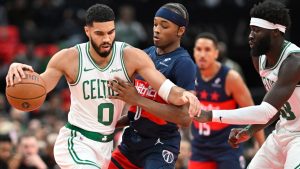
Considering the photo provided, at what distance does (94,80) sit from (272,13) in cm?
203

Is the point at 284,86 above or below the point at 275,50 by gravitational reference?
below

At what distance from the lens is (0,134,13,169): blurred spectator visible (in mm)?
11320

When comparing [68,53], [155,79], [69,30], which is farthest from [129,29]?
[155,79]

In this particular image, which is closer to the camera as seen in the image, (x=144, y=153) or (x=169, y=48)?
(x=144, y=153)

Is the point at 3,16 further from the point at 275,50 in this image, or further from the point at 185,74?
the point at 275,50

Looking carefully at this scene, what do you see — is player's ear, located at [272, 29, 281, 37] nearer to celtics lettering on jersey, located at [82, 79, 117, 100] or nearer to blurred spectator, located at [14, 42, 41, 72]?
celtics lettering on jersey, located at [82, 79, 117, 100]

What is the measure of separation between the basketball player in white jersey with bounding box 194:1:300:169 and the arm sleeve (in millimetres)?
460

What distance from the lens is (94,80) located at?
26.6 ft

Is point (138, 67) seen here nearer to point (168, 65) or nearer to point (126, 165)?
point (168, 65)

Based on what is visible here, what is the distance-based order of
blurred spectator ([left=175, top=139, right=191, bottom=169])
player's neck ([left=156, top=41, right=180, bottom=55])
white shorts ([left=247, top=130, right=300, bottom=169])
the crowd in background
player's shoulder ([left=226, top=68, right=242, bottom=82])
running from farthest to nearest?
the crowd in background, blurred spectator ([left=175, top=139, right=191, bottom=169]), player's shoulder ([left=226, top=68, right=242, bottom=82]), player's neck ([left=156, top=41, right=180, bottom=55]), white shorts ([left=247, top=130, right=300, bottom=169])

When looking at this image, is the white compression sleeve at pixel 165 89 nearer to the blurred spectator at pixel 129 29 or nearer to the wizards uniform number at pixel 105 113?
the wizards uniform number at pixel 105 113

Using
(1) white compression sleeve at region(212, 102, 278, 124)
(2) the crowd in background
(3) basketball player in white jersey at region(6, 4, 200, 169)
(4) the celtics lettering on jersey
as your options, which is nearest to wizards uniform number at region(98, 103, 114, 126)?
(3) basketball player in white jersey at region(6, 4, 200, 169)

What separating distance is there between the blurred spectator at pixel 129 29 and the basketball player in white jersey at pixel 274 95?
9.94m

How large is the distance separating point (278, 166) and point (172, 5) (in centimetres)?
214
